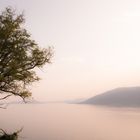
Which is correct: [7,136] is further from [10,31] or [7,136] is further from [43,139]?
[43,139]

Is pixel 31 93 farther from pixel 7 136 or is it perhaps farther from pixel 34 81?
pixel 7 136

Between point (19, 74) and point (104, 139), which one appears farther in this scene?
point (104, 139)

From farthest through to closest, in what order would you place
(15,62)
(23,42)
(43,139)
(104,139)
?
(104,139) < (43,139) < (23,42) < (15,62)

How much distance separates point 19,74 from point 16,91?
2174mm

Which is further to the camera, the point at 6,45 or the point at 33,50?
the point at 33,50

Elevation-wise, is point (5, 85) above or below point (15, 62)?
below

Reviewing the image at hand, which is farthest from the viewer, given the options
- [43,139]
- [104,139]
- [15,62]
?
[104,139]

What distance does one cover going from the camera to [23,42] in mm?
33531

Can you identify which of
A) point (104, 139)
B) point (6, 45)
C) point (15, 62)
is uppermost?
point (6, 45)

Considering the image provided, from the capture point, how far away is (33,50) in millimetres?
34281

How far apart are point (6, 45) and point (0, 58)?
1546 mm

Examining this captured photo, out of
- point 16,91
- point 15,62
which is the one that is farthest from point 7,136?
point 15,62

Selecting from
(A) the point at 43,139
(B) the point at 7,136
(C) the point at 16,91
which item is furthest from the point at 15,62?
(A) the point at 43,139

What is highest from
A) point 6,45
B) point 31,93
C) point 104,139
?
point 6,45
